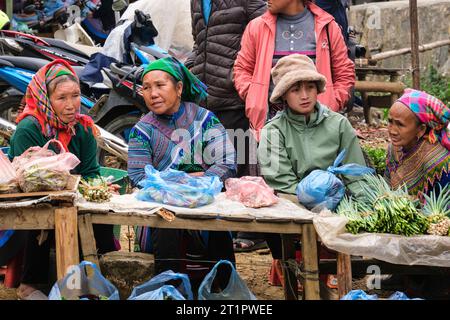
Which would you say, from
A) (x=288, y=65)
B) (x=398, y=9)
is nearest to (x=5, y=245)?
(x=288, y=65)

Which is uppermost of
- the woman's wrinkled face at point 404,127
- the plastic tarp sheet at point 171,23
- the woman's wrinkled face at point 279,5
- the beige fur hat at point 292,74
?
the plastic tarp sheet at point 171,23

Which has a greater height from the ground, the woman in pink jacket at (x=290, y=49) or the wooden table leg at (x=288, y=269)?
the woman in pink jacket at (x=290, y=49)

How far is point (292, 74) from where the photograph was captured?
4859mm

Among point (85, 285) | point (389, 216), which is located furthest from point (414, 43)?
point (85, 285)

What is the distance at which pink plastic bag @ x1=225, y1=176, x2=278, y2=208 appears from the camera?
4301 mm

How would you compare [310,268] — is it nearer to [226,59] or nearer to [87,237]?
[87,237]

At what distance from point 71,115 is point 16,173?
74 cm

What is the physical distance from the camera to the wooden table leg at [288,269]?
15.3ft

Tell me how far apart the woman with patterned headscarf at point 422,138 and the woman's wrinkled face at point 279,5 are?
132 cm

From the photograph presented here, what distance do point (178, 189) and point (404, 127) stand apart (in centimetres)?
129

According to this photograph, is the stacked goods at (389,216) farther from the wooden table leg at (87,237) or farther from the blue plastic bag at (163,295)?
the wooden table leg at (87,237)

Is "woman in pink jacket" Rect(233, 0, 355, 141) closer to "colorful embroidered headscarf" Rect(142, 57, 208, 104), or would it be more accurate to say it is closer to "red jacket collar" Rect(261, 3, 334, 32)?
"red jacket collar" Rect(261, 3, 334, 32)

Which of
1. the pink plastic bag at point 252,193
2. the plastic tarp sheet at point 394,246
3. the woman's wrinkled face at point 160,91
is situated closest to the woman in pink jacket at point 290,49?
the woman's wrinkled face at point 160,91

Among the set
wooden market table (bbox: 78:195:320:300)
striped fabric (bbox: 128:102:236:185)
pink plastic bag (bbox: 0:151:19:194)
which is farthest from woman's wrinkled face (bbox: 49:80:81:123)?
wooden market table (bbox: 78:195:320:300)
